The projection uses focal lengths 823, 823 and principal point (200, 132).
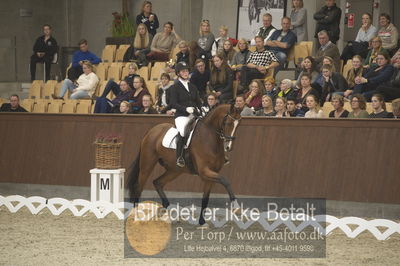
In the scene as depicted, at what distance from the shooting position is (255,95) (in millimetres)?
12734

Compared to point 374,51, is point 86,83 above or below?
below

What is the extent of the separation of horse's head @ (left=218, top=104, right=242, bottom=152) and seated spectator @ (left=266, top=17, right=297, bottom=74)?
439 centimetres

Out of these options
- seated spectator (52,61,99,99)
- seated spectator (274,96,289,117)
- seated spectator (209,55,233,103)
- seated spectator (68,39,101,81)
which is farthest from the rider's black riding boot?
seated spectator (68,39,101,81)

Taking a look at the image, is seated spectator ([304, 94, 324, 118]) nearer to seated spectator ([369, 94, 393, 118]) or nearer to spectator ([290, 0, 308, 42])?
seated spectator ([369, 94, 393, 118])

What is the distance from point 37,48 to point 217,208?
7.79 metres

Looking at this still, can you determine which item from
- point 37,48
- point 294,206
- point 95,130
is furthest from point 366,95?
point 37,48

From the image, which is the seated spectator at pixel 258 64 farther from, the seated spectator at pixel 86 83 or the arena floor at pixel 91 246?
the arena floor at pixel 91 246

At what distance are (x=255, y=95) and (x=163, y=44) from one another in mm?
3927

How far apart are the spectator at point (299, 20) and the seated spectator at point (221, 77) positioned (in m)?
2.02

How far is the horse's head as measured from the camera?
32.2 ft

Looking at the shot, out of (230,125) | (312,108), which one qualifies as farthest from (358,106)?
(230,125)

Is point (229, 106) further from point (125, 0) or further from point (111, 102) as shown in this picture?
point (125, 0)

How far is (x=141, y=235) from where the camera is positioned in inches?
371

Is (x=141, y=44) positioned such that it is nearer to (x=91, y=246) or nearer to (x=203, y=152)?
(x=203, y=152)
